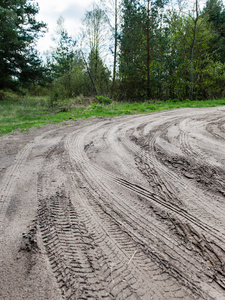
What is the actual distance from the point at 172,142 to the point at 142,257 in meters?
3.13

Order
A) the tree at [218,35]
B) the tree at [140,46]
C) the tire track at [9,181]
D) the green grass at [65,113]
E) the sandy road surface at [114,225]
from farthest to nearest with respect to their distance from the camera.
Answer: the tree at [218,35], the tree at [140,46], the green grass at [65,113], the tire track at [9,181], the sandy road surface at [114,225]

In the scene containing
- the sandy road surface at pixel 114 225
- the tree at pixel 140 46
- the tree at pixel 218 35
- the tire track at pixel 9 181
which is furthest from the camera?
the tree at pixel 218 35

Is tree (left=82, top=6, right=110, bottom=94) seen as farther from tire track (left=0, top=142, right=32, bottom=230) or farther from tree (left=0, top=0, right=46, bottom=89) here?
tire track (left=0, top=142, right=32, bottom=230)

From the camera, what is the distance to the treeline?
14.9 meters

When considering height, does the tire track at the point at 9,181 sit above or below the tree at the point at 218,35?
below

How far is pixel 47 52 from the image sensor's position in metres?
21.0

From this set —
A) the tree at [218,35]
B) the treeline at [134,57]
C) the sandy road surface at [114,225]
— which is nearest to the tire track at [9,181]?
the sandy road surface at [114,225]

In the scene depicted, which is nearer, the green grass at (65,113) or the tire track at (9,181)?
the tire track at (9,181)

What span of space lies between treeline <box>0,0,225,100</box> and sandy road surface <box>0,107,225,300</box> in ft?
44.0

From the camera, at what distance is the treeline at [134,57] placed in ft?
49.0

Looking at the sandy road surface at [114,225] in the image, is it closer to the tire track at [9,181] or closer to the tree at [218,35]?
the tire track at [9,181]

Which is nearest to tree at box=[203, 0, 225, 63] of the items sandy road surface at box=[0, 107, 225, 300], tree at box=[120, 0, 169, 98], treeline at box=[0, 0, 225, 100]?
treeline at box=[0, 0, 225, 100]

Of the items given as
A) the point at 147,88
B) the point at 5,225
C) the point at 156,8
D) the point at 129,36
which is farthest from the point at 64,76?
the point at 5,225

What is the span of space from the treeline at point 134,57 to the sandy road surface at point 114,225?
1341 centimetres
